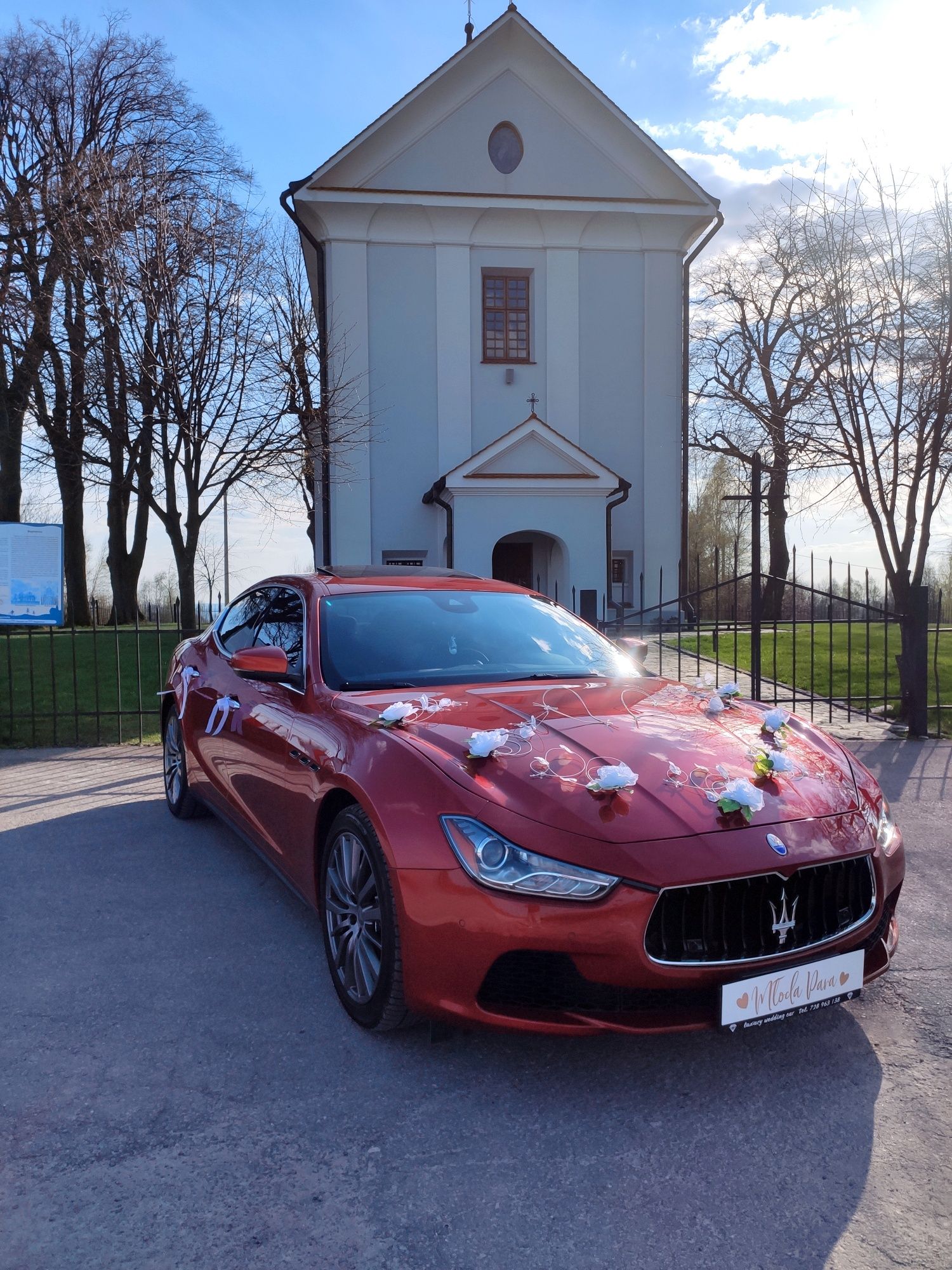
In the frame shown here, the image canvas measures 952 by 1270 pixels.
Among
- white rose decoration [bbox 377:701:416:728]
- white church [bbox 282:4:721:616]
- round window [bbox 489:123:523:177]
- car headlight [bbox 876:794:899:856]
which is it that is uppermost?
round window [bbox 489:123:523:177]

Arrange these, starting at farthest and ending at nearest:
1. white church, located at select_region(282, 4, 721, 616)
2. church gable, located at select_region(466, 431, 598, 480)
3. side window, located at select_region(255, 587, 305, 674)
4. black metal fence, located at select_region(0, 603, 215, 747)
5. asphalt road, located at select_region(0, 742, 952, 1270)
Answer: white church, located at select_region(282, 4, 721, 616) < church gable, located at select_region(466, 431, 598, 480) < black metal fence, located at select_region(0, 603, 215, 747) < side window, located at select_region(255, 587, 305, 674) < asphalt road, located at select_region(0, 742, 952, 1270)

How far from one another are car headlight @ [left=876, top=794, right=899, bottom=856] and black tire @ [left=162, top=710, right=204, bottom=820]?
4073 mm

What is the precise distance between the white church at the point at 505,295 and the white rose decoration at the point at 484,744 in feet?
59.7

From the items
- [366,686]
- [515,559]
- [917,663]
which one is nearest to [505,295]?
[515,559]

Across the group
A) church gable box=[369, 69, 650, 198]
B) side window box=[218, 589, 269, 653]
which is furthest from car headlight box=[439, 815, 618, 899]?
church gable box=[369, 69, 650, 198]

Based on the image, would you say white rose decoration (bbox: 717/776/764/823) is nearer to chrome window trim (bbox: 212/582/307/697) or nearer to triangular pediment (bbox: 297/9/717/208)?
chrome window trim (bbox: 212/582/307/697)

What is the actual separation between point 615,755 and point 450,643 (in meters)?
1.45

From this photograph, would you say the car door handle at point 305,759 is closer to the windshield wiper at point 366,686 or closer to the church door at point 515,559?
the windshield wiper at point 366,686

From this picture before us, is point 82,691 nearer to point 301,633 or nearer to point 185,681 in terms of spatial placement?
point 185,681

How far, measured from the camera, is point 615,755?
10.2 ft

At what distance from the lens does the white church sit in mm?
22266

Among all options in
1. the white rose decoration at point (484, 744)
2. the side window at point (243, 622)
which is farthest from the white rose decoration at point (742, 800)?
the side window at point (243, 622)

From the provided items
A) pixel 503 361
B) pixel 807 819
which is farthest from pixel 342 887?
pixel 503 361

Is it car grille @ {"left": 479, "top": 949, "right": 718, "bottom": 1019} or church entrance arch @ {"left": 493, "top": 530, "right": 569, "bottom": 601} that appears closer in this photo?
car grille @ {"left": 479, "top": 949, "right": 718, "bottom": 1019}
